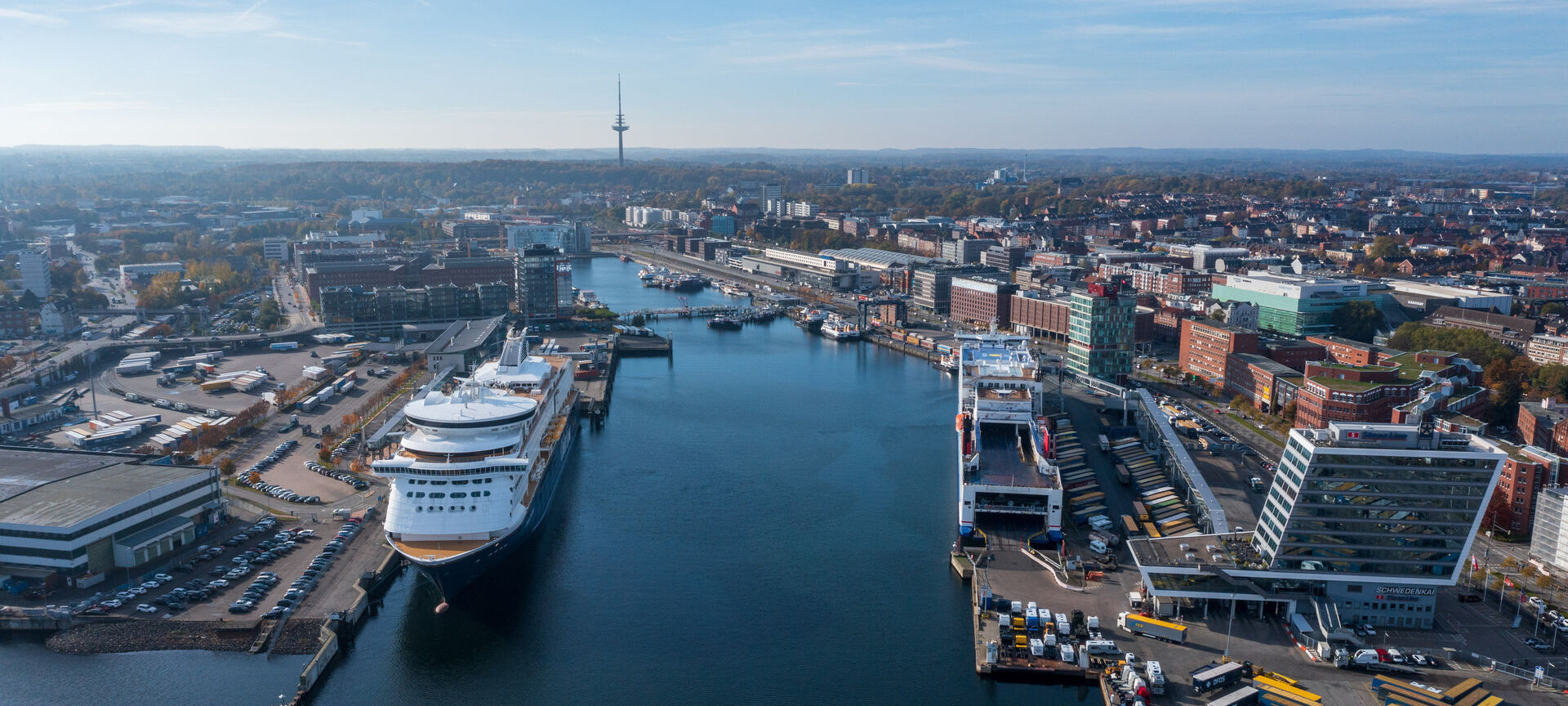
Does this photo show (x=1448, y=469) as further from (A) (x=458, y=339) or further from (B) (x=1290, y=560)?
(A) (x=458, y=339)

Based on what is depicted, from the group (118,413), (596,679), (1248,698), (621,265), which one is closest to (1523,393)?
(1248,698)

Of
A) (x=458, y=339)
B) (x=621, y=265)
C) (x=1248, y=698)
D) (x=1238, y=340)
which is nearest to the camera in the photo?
(x=1248, y=698)

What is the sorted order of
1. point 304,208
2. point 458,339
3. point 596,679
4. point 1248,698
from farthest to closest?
1. point 304,208
2. point 458,339
3. point 596,679
4. point 1248,698

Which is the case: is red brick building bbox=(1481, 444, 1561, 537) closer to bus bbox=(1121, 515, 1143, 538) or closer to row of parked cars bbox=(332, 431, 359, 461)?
bus bbox=(1121, 515, 1143, 538)

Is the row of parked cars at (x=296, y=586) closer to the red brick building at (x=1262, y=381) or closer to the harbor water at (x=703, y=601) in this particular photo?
the harbor water at (x=703, y=601)

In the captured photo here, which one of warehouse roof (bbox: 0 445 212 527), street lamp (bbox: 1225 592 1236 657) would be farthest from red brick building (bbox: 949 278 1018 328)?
warehouse roof (bbox: 0 445 212 527)

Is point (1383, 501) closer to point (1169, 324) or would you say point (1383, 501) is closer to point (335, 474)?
point (335, 474)
